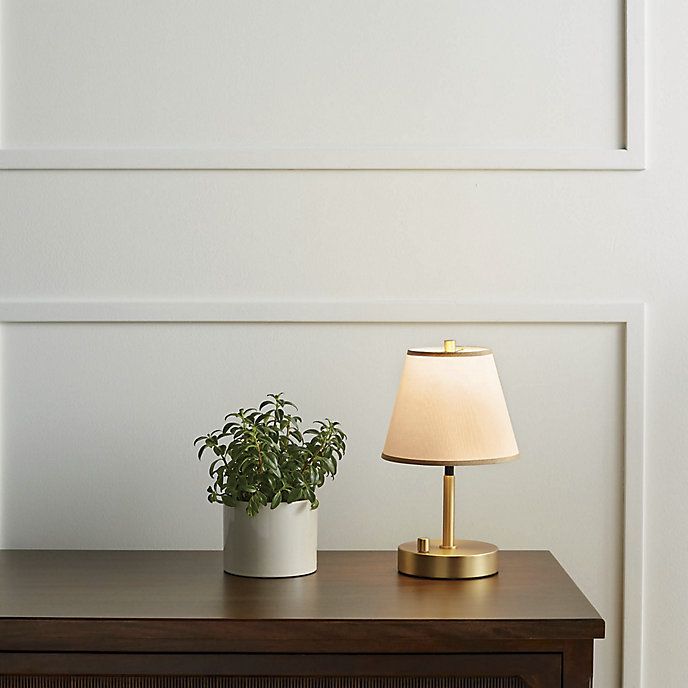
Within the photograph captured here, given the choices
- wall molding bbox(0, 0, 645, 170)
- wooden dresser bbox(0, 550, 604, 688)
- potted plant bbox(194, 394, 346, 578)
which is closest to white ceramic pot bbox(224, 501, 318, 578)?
potted plant bbox(194, 394, 346, 578)

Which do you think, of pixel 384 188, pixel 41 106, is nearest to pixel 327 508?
pixel 384 188

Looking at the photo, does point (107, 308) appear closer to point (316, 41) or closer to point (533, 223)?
point (316, 41)

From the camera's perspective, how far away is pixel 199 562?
1.53 m

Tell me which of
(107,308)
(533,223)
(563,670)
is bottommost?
(563,670)

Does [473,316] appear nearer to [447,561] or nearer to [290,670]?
[447,561]

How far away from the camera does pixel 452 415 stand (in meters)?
1.40

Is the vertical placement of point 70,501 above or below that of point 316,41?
below

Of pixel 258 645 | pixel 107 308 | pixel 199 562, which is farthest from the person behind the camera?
pixel 107 308

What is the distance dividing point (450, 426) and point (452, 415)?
0.05 ft

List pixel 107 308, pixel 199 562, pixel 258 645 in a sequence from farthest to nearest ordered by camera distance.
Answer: pixel 107 308 < pixel 199 562 < pixel 258 645

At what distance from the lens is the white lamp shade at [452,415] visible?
1.40 metres

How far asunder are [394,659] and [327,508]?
1.54 feet

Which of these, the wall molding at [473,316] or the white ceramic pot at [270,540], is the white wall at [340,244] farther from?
the white ceramic pot at [270,540]

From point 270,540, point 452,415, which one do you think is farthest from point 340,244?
point 270,540
